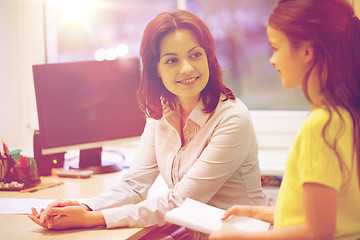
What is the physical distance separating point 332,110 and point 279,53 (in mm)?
176

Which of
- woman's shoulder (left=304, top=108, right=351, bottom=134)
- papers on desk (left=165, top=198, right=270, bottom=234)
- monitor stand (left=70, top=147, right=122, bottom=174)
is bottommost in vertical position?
monitor stand (left=70, top=147, right=122, bottom=174)

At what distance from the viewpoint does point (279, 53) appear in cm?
98

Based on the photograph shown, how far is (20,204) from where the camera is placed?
1.55 metres

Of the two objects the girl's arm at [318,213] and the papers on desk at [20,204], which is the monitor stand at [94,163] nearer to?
the papers on desk at [20,204]

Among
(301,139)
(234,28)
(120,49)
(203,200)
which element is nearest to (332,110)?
(301,139)

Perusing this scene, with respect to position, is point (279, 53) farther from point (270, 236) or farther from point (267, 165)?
point (267, 165)

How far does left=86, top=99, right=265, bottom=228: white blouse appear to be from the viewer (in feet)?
4.56

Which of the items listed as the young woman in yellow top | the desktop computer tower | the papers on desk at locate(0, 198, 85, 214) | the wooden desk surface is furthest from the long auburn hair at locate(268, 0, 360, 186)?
the desktop computer tower

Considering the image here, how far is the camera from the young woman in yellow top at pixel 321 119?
873mm

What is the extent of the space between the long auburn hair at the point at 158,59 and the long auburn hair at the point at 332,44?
607 mm

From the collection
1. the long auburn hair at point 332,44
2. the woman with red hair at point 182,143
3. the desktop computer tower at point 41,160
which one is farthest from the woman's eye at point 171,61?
the desktop computer tower at point 41,160

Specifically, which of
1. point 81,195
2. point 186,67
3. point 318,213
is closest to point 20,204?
point 81,195

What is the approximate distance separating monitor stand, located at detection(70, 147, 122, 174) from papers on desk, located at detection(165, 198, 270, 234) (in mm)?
796

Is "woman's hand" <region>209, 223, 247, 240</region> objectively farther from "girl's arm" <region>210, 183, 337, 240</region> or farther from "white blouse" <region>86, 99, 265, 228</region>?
"white blouse" <region>86, 99, 265, 228</region>
